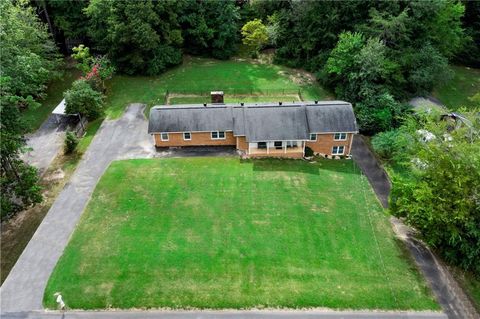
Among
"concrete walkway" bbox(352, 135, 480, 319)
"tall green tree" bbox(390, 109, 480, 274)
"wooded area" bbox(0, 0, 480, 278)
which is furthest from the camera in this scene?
"wooded area" bbox(0, 0, 480, 278)

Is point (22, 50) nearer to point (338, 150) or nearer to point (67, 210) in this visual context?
point (67, 210)

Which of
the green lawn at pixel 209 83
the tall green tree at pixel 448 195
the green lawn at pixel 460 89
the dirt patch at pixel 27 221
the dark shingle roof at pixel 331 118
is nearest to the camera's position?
the tall green tree at pixel 448 195

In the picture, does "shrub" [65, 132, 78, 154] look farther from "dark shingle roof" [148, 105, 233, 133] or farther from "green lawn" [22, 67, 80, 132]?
"dark shingle roof" [148, 105, 233, 133]

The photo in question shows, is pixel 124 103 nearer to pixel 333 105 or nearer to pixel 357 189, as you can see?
pixel 333 105

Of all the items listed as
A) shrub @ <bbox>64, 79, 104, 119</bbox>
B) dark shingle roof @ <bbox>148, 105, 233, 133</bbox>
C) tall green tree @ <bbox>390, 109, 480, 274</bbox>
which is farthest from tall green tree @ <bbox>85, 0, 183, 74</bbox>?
tall green tree @ <bbox>390, 109, 480, 274</bbox>

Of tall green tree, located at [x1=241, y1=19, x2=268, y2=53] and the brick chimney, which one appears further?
tall green tree, located at [x1=241, y1=19, x2=268, y2=53]

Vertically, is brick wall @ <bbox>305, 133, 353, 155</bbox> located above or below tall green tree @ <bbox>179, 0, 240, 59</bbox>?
below

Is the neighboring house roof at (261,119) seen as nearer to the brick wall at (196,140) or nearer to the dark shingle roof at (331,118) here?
the dark shingle roof at (331,118)

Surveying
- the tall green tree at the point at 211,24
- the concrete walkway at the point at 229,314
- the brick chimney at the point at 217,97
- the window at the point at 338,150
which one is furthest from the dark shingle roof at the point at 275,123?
the tall green tree at the point at 211,24

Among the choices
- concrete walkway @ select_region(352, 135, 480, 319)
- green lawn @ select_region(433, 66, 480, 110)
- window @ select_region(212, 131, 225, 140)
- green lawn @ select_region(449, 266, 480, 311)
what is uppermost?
window @ select_region(212, 131, 225, 140)
